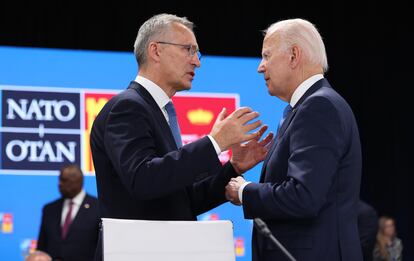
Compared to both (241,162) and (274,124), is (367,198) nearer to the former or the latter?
(274,124)

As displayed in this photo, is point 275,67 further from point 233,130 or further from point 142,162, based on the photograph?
point 142,162

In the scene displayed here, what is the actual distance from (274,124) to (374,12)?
8.50 feet

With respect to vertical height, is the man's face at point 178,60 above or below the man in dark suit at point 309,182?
above

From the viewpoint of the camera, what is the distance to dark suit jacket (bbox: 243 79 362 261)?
106 inches

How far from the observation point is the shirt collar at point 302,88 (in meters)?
2.92

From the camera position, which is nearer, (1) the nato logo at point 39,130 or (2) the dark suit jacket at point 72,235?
(2) the dark suit jacket at point 72,235

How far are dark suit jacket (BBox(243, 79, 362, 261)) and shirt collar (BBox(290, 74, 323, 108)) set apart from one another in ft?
0.18

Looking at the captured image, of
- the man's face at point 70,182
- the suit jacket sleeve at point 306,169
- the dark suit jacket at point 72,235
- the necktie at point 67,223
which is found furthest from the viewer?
the man's face at point 70,182

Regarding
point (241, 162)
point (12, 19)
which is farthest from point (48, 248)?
point (241, 162)

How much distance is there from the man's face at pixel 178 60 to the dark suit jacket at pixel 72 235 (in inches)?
120

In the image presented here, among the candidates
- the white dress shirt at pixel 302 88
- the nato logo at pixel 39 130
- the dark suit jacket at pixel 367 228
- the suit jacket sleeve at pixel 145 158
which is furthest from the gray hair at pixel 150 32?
the dark suit jacket at pixel 367 228

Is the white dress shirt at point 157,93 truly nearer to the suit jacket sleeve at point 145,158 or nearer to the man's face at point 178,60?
the man's face at point 178,60

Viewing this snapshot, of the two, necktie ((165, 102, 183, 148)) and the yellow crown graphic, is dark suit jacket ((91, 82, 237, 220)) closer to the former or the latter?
necktie ((165, 102, 183, 148))

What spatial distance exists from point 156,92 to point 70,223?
3.26 meters
